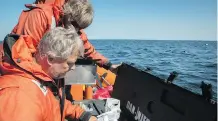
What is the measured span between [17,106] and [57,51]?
0.56 metres

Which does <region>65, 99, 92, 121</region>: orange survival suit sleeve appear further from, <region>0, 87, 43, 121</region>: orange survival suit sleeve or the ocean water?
<region>0, 87, 43, 121</region>: orange survival suit sleeve

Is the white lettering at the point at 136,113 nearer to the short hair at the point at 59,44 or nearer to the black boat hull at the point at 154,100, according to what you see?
→ the black boat hull at the point at 154,100

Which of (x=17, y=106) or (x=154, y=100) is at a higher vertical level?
(x=17, y=106)

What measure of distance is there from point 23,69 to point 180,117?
1647 mm

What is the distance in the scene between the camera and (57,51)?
2146mm

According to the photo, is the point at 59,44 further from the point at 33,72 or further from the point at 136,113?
the point at 136,113

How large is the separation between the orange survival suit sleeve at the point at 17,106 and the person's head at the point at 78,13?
1.66 metres

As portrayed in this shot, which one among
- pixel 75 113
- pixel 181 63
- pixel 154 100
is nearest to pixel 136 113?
pixel 154 100

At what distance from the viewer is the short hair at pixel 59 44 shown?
7.06 feet

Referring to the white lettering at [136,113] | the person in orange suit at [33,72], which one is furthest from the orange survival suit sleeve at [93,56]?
the person in orange suit at [33,72]

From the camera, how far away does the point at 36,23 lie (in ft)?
10.7

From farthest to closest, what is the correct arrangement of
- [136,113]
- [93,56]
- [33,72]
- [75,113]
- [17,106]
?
[93,56] → [136,113] → [75,113] → [33,72] → [17,106]

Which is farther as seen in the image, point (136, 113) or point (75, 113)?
point (136, 113)

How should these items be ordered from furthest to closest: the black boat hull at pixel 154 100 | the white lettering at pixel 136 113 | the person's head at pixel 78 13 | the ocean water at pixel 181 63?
1. the ocean water at pixel 181 63
2. the white lettering at pixel 136 113
3. the person's head at pixel 78 13
4. the black boat hull at pixel 154 100
